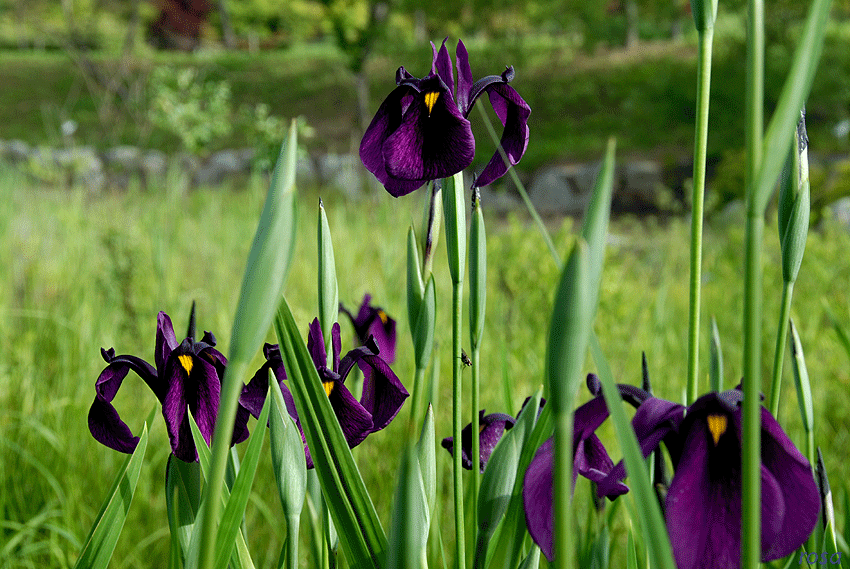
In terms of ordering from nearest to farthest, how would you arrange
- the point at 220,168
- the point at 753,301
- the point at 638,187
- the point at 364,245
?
the point at 753,301, the point at 364,245, the point at 638,187, the point at 220,168

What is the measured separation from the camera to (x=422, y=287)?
0.57 m

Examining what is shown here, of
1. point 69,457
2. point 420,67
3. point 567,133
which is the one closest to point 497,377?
point 69,457

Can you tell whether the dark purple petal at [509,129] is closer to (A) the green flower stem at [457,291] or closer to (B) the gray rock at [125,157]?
(A) the green flower stem at [457,291]

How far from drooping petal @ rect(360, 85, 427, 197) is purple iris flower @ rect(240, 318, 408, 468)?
0.45 feet

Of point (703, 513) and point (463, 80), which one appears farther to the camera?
point (463, 80)

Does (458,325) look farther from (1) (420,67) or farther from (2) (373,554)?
(1) (420,67)

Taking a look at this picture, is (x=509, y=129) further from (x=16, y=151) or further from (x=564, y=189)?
(x=16, y=151)

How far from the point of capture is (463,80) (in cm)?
61

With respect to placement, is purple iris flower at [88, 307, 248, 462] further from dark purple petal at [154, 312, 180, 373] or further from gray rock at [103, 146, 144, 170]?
gray rock at [103, 146, 144, 170]

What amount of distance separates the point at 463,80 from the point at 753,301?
0.40 m

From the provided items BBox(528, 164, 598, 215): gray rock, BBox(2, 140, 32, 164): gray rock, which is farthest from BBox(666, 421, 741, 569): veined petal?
BBox(2, 140, 32, 164): gray rock

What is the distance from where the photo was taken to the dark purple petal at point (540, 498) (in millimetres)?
348

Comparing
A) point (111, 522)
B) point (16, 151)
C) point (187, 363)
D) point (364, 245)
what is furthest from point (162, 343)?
point (16, 151)

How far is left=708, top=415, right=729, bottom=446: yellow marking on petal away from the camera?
1.22 ft
